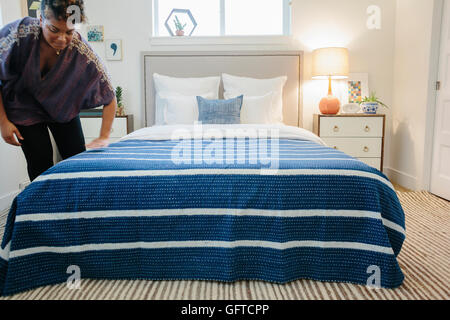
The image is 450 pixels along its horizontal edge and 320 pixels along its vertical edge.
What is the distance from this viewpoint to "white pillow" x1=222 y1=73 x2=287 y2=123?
320 cm

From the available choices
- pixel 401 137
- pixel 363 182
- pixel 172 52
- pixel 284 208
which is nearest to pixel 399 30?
pixel 401 137

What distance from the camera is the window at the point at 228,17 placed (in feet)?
12.0

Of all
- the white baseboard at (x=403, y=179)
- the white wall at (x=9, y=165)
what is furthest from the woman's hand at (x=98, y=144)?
the white baseboard at (x=403, y=179)

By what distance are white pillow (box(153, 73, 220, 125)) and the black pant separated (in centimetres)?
147

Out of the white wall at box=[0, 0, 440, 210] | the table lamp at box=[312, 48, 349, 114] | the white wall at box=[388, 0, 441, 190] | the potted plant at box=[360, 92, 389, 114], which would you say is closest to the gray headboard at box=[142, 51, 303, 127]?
the white wall at box=[0, 0, 440, 210]

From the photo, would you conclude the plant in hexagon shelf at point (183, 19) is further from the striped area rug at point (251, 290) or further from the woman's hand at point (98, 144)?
the striped area rug at point (251, 290)

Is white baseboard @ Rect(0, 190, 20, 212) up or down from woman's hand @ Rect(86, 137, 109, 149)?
down

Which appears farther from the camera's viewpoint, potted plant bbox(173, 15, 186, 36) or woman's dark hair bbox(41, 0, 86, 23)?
potted plant bbox(173, 15, 186, 36)

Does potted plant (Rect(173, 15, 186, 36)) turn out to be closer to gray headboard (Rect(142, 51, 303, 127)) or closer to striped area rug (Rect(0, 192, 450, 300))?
gray headboard (Rect(142, 51, 303, 127))

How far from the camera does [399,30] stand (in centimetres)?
343

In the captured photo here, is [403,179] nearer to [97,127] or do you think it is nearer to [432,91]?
[432,91]

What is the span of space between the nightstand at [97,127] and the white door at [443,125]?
2781 millimetres
